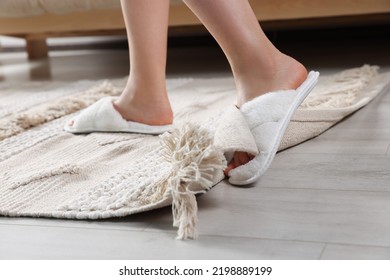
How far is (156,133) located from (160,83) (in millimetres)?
84

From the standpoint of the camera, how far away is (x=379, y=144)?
105cm

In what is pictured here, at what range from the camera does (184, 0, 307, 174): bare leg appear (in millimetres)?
958

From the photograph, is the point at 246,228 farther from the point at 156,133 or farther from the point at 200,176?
the point at 156,133

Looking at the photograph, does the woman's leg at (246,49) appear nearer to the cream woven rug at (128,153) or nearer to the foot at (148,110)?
the cream woven rug at (128,153)

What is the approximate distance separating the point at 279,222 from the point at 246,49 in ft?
1.02

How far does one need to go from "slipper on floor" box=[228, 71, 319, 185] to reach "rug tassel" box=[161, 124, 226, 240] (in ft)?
0.20

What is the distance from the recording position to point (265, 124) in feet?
3.07

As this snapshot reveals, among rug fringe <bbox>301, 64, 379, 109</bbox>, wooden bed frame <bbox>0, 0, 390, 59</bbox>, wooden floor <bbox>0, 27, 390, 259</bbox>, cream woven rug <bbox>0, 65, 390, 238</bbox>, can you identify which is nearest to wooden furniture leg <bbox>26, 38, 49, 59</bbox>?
wooden bed frame <bbox>0, 0, 390, 59</bbox>

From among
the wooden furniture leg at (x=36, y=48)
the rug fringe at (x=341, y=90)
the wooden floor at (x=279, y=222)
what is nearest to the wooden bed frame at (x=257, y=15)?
the rug fringe at (x=341, y=90)

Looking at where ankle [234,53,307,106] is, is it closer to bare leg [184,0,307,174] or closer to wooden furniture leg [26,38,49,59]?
bare leg [184,0,307,174]

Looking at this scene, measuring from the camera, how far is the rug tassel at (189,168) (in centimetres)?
75

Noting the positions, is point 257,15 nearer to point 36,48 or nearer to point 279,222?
point 279,222
